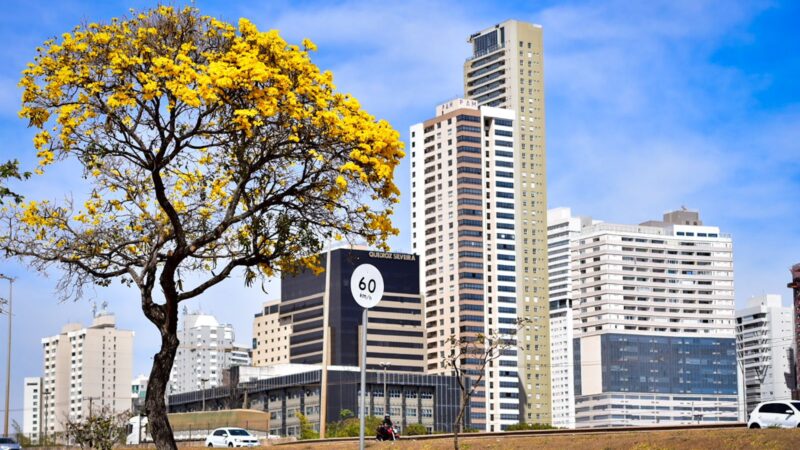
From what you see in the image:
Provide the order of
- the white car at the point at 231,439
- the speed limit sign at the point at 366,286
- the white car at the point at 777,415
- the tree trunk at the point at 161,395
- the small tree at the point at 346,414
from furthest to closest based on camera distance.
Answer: the small tree at the point at 346,414, the white car at the point at 231,439, the white car at the point at 777,415, the tree trunk at the point at 161,395, the speed limit sign at the point at 366,286

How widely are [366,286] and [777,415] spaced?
28543 millimetres

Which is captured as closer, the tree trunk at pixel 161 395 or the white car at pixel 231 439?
the tree trunk at pixel 161 395

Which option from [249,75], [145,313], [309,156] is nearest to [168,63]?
[249,75]

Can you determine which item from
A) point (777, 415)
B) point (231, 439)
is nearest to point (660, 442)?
Answer: point (777, 415)

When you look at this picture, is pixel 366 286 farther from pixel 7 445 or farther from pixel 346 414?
pixel 346 414

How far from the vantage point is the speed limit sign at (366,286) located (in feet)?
64.9

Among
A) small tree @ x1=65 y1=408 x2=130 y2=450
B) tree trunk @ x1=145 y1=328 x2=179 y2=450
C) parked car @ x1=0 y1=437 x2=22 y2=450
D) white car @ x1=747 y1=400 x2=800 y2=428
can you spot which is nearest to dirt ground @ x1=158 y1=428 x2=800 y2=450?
white car @ x1=747 y1=400 x2=800 y2=428

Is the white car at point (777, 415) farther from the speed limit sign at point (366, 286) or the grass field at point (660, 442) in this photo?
the speed limit sign at point (366, 286)

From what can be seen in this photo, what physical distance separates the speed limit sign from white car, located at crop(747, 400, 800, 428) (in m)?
26.6

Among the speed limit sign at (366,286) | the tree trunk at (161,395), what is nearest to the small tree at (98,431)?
the tree trunk at (161,395)

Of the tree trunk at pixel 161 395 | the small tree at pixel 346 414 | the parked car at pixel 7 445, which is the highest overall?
the tree trunk at pixel 161 395

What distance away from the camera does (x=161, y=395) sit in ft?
93.8

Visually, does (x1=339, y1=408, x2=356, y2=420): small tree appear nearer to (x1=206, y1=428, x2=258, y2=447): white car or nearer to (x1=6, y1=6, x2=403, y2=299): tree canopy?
(x1=206, y1=428, x2=258, y2=447): white car

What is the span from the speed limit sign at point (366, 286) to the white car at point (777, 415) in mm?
26632
